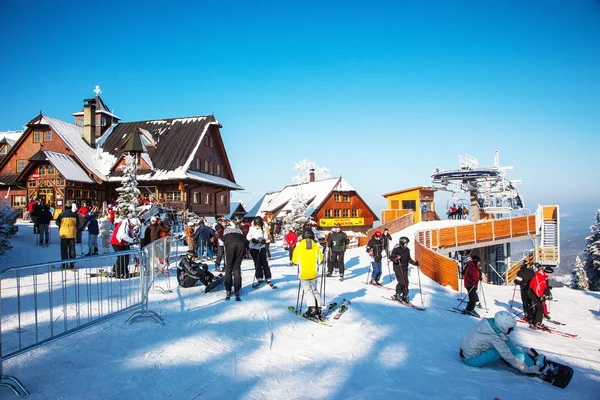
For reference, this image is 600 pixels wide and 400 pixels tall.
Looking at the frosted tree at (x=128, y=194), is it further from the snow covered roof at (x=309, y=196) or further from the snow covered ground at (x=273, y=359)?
the snow covered roof at (x=309, y=196)

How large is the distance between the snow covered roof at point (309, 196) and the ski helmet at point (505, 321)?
1380 inches

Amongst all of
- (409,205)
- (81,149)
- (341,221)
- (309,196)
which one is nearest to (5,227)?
(81,149)

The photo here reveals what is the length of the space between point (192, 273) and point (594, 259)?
37.8 metres

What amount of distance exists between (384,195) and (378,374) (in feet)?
116

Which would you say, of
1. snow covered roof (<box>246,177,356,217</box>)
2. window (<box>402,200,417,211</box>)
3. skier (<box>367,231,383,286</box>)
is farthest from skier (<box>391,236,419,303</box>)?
snow covered roof (<box>246,177,356,217</box>)

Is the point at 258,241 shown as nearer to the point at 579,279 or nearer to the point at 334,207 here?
the point at 334,207

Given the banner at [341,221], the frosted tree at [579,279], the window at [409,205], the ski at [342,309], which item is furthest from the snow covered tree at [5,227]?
the frosted tree at [579,279]

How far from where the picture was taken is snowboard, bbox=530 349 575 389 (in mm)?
5263

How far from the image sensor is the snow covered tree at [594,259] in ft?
109

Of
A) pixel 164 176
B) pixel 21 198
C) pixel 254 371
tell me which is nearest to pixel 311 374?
pixel 254 371

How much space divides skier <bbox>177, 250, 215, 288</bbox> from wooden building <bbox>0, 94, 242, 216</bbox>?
19.9 m

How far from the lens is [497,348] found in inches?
220

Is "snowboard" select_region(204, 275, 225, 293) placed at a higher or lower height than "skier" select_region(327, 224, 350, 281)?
lower

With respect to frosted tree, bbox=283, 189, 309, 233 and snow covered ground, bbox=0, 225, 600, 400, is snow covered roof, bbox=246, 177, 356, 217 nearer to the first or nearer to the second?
frosted tree, bbox=283, 189, 309, 233
